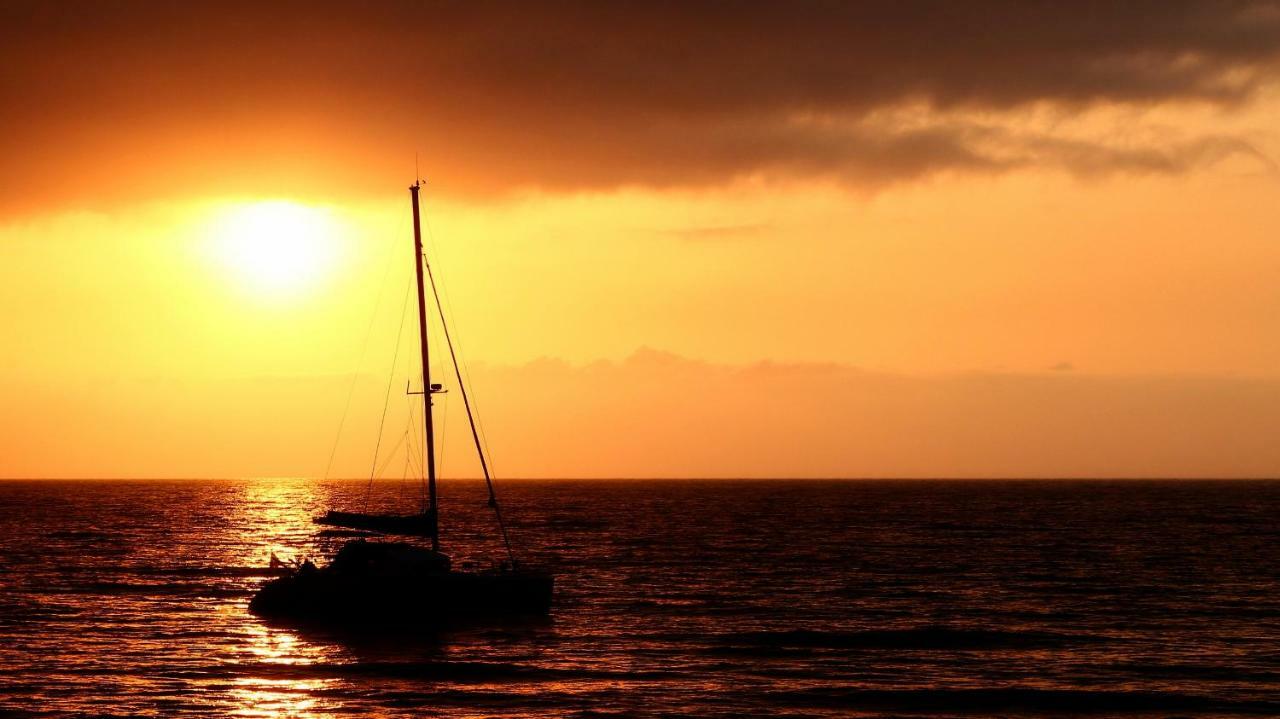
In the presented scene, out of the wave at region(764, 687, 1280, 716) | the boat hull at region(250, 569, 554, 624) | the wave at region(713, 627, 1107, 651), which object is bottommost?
→ the wave at region(764, 687, 1280, 716)

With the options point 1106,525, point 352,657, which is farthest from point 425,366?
point 1106,525

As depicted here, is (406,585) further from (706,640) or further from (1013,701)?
(1013,701)

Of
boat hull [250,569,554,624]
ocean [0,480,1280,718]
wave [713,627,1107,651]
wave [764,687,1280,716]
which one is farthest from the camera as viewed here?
boat hull [250,569,554,624]

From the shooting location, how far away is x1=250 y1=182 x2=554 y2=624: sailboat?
184 ft

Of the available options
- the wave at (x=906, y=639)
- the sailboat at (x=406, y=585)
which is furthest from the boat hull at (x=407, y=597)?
the wave at (x=906, y=639)

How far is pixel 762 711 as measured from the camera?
1550 inches

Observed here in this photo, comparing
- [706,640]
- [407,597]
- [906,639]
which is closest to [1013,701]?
[906,639]

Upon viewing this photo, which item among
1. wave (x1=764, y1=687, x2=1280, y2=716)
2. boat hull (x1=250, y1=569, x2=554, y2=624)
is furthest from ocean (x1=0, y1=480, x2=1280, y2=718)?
boat hull (x1=250, y1=569, x2=554, y2=624)

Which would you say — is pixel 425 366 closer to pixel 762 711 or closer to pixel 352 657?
pixel 352 657

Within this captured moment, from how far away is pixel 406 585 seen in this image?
55.8 m

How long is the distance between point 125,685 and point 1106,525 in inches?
5066

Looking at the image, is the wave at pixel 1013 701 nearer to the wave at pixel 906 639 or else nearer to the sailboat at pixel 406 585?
the wave at pixel 906 639

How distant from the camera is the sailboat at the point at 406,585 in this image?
56.0m

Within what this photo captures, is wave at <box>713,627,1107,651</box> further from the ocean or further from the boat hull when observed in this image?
the boat hull
